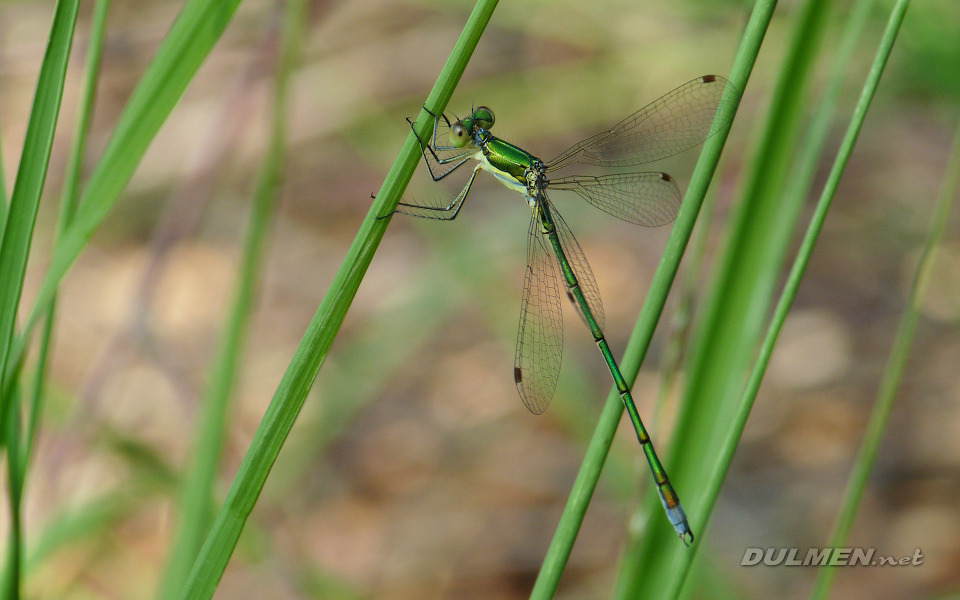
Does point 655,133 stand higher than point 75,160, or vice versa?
point 655,133

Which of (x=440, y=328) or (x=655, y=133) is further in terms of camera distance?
(x=440, y=328)

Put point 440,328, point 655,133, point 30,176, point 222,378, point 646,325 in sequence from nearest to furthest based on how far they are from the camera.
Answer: point 30,176 < point 646,325 < point 222,378 < point 655,133 < point 440,328

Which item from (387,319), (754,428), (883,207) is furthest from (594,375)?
(883,207)

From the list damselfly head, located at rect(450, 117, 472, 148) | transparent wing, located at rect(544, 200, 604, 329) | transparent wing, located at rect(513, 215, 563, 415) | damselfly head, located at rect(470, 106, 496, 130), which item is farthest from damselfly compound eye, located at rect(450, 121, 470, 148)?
transparent wing, located at rect(544, 200, 604, 329)

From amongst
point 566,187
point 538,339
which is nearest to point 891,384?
point 538,339

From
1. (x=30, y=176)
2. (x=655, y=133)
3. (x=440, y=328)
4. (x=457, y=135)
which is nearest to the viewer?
(x=30, y=176)

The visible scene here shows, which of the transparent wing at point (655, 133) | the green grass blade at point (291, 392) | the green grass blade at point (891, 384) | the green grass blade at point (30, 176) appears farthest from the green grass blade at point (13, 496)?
the transparent wing at point (655, 133)

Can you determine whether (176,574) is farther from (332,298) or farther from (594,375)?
(594,375)

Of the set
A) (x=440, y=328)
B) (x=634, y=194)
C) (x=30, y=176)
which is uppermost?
(x=440, y=328)

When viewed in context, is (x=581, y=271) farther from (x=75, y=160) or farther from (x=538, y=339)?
(x=75, y=160)
